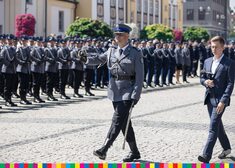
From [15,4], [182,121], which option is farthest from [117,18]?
[182,121]

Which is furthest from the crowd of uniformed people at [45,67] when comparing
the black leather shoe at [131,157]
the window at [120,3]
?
the window at [120,3]

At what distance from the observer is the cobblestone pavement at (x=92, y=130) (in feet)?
30.0

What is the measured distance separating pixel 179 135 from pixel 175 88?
1434cm

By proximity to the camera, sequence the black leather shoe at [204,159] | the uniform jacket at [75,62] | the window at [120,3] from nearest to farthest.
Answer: the black leather shoe at [204,159]
the uniform jacket at [75,62]
the window at [120,3]

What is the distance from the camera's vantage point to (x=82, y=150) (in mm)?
9508

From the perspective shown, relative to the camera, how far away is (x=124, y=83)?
880 centimetres

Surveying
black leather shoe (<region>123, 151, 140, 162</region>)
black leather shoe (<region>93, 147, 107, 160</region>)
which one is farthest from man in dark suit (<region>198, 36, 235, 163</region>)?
black leather shoe (<region>93, 147, 107, 160</region>)

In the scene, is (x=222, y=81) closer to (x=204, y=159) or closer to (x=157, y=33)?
(x=204, y=159)

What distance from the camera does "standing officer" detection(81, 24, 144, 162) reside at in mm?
8688

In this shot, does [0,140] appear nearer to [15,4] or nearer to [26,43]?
[26,43]

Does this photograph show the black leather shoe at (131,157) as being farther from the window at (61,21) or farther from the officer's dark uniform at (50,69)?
the window at (61,21)

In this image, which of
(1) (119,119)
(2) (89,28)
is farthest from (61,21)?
(1) (119,119)

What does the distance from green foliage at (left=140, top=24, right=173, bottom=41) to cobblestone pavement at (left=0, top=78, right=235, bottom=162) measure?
43319 mm

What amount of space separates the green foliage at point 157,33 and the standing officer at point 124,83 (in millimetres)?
52519
